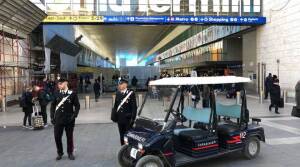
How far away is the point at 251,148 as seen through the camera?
7.20 m

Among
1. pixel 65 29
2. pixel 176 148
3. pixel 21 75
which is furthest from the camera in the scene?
pixel 65 29

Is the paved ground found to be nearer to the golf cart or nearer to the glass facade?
the golf cart

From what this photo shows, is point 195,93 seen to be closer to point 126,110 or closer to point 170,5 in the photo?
point 126,110

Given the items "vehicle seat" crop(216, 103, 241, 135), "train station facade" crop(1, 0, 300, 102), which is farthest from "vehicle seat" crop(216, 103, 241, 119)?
"train station facade" crop(1, 0, 300, 102)

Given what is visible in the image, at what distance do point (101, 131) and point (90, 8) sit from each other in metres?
16.1

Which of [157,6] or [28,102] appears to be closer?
[28,102]

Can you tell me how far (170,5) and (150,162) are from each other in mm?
21306

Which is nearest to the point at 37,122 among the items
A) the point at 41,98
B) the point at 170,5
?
the point at 41,98

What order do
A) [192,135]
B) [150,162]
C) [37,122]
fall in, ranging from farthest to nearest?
[37,122] < [192,135] < [150,162]

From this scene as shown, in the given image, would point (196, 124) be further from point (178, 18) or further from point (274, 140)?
point (178, 18)

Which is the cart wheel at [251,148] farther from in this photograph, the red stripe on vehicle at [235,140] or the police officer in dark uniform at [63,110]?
the police officer in dark uniform at [63,110]

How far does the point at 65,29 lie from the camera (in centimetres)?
3725

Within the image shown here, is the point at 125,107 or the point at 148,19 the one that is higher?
the point at 148,19

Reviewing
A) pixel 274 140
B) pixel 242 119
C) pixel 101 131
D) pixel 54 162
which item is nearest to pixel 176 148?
pixel 242 119
